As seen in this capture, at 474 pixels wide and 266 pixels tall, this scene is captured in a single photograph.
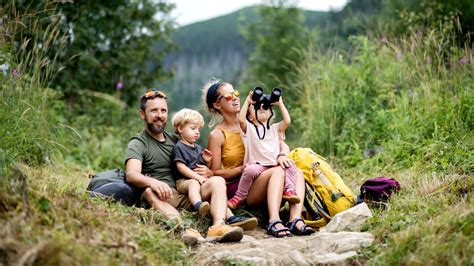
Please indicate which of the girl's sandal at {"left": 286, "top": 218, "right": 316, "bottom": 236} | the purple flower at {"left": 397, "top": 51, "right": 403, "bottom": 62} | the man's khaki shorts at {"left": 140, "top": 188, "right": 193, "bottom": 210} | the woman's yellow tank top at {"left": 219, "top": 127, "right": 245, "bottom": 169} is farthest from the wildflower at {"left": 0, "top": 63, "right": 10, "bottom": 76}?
the purple flower at {"left": 397, "top": 51, "right": 403, "bottom": 62}

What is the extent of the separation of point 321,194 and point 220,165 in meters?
0.83

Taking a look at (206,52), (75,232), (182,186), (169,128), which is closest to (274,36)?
(169,128)

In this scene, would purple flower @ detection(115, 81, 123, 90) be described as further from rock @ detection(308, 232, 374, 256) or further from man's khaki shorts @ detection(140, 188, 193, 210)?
rock @ detection(308, 232, 374, 256)

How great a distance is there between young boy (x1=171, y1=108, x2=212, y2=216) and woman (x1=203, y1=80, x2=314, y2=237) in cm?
13

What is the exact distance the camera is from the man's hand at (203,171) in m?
4.43

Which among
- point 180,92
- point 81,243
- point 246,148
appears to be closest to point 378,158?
point 246,148

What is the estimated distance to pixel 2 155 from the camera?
10.6 ft

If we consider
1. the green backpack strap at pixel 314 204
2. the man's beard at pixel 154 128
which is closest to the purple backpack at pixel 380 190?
the green backpack strap at pixel 314 204

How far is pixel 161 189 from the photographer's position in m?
4.09

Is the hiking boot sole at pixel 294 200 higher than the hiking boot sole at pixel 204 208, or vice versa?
the hiking boot sole at pixel 204 208

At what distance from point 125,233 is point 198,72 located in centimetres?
7001

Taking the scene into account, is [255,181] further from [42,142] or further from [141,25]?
[141,25]

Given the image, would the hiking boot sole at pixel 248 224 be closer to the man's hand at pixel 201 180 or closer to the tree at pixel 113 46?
the man's hand at pixel 201 180

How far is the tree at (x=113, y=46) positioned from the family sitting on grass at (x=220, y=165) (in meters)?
5.33
